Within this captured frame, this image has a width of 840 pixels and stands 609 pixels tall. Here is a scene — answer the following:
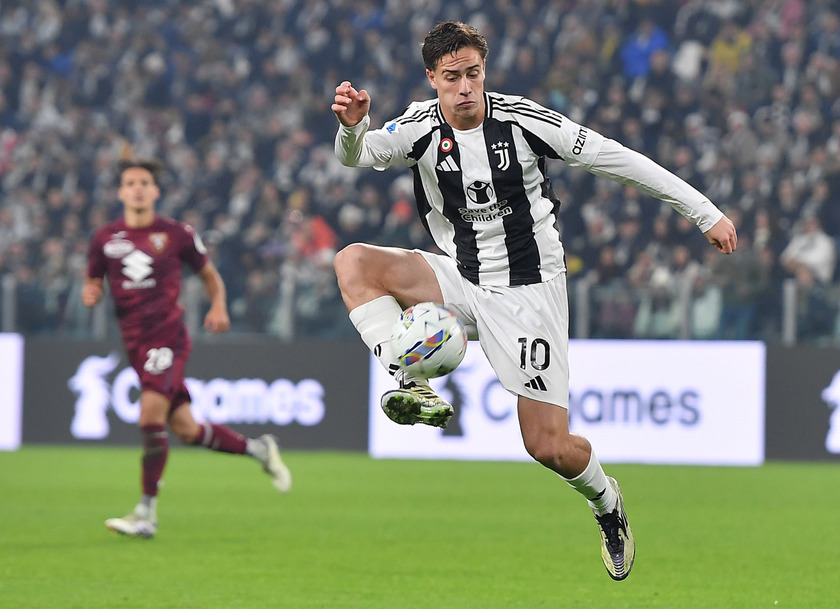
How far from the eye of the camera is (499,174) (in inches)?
210

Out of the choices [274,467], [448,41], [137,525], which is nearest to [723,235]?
[448,41]

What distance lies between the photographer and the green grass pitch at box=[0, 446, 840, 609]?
573 cm

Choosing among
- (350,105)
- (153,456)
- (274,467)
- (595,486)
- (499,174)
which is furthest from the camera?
(274,467)

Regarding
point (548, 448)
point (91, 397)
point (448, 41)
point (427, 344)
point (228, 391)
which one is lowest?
point (91, 397)

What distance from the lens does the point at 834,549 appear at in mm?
A: 7250

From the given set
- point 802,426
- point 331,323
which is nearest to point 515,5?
point 331,323

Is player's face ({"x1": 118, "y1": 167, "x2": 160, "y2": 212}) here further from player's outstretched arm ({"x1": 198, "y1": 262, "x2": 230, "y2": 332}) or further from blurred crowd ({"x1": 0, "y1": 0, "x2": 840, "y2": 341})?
blurred crowd ({"x1": 0, "y1": 0, "x2": 840, "y2": 341})

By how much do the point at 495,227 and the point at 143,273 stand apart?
322cm

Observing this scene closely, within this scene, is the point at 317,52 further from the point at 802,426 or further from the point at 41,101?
the point at 802,426

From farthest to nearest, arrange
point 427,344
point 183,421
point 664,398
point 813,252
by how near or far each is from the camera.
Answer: point 813,252, point 664,398, point 183,421, point 427,344

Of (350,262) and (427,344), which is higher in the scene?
(350,262)

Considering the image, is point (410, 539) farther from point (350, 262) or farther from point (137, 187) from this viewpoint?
point (350, 262)

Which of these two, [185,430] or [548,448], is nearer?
[548,448]

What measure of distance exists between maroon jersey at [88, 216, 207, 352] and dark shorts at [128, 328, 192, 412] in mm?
35
